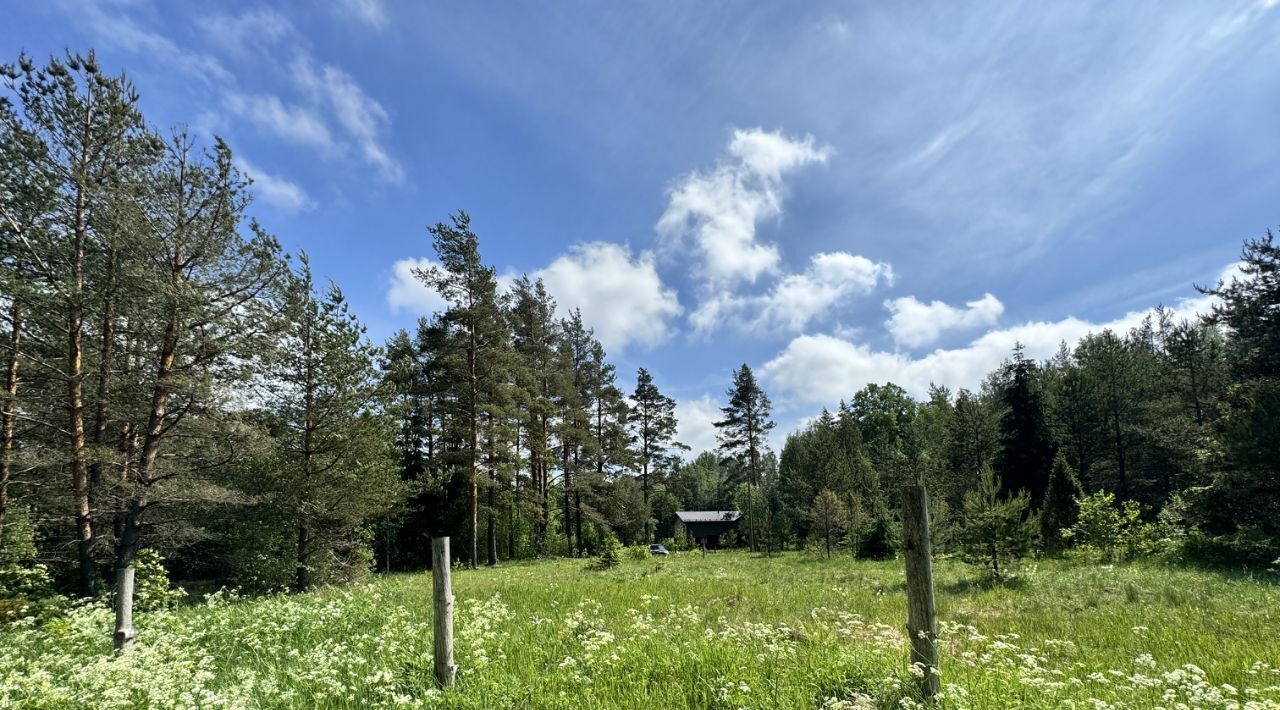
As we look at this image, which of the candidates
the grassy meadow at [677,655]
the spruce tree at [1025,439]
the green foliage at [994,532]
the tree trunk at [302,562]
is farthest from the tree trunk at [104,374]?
the spruce tree at [1025,439]

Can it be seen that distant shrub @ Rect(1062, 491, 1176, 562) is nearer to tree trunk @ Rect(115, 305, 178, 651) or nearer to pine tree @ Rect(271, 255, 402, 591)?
pine tree @ Rect(271, 255, 402, 591)

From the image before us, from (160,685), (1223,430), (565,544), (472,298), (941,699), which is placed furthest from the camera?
(565,544)

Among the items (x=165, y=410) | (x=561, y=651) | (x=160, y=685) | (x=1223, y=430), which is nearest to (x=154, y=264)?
(x=165, y=410)

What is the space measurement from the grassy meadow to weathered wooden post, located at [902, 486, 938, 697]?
0.29m

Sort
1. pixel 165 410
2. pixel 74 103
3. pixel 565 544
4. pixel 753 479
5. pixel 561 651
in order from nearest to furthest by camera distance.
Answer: pixel 561 651 < pixel 74 103 < pixel 165 410 < pixel 565 544 < pixel 753 479

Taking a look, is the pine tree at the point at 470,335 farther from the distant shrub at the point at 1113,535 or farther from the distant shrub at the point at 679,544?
the distant shrub at the point at 1113,535

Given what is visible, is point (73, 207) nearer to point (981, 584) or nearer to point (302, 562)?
point (302, 562)

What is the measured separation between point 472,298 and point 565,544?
2100 centimetres

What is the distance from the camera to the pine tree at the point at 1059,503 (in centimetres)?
2445

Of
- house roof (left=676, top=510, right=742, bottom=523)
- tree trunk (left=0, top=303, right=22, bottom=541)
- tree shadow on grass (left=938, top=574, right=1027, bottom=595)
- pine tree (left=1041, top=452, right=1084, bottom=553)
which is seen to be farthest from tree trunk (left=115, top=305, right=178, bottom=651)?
house roof (left=676, top=510, right=742, bottom=523)

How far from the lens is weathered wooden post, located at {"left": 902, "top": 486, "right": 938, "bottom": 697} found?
4.59 metres

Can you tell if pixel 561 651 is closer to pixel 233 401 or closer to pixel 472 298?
pixel 233 401

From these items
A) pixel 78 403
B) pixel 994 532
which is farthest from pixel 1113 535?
pixel 78 403

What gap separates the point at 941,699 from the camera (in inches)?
162
